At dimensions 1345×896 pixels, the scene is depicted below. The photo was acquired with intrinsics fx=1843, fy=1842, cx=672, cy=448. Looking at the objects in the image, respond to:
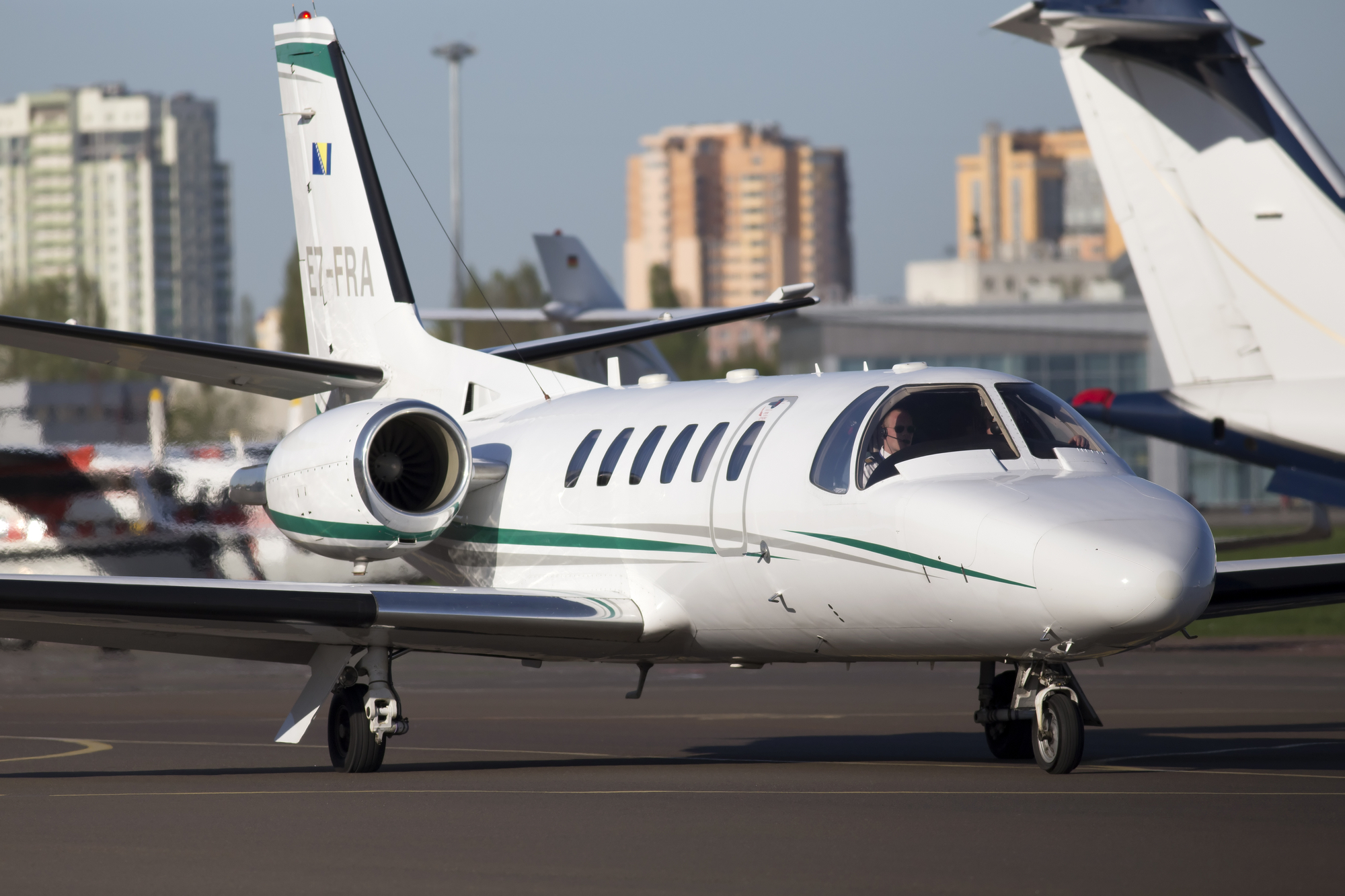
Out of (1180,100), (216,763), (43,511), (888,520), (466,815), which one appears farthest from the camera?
(43,511)

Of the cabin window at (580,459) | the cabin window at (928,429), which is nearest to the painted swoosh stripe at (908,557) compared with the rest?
the cabin window at (928,429)

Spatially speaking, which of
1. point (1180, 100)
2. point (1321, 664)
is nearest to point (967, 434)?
point (1180, 100)

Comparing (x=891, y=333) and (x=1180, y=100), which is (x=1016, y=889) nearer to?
(x=1180, y=100)

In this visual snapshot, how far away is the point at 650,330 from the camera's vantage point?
638 inches

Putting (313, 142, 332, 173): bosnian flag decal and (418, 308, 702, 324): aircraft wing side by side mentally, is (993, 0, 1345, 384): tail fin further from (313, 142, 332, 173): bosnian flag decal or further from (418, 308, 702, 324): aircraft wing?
(418, 308, 702, 324): aircraft wing

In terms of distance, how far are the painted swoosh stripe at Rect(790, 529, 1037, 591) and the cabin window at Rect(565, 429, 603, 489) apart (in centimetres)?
258

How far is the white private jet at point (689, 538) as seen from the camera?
33.2 feet

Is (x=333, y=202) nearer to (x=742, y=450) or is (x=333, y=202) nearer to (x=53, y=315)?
(x=742, y=450)

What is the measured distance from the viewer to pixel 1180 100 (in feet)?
53.7

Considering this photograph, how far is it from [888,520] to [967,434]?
75 centimetres

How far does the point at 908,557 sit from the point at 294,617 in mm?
3812

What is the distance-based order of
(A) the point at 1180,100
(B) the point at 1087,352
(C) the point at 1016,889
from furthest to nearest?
(B) the point at 1087,352, (A) the point at 1180,100, (C) the point at 1016,889

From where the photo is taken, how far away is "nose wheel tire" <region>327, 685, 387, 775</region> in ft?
39.5

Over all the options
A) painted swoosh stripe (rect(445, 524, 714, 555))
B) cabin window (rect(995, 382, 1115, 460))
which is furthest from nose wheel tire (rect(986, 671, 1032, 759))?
painted swoosh stripe (rect(445, 524, 714, 555))
